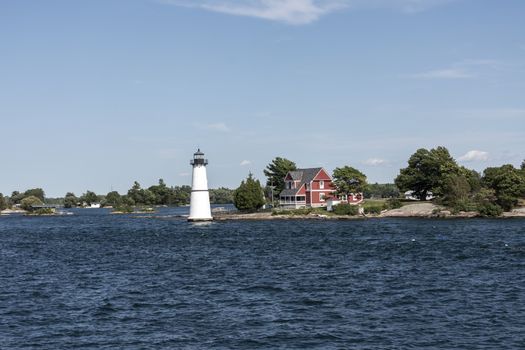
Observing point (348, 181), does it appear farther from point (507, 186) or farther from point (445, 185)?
point (507, 186)

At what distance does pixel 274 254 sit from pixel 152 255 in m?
12.0

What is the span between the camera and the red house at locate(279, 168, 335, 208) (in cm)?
12781

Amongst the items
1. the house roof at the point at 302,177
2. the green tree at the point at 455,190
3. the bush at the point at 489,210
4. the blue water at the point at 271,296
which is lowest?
the blue water at the point at 271,296

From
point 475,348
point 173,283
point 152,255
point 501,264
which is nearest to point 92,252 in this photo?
point 152,255

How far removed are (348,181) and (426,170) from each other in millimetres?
17671

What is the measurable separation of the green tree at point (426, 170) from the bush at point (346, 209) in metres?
17.7

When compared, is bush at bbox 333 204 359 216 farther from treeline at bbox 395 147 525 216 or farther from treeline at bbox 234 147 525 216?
treeline at bbox 395 147 525 216

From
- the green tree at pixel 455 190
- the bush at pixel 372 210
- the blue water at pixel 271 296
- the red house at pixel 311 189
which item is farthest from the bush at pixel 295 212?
the blue water at pixel 271 296

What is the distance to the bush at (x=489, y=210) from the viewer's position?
358 feet

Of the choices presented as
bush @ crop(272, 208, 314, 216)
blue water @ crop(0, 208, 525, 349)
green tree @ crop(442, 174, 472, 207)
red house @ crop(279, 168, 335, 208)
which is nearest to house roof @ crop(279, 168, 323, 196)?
red house @ crop(279, 168, 335, 208)

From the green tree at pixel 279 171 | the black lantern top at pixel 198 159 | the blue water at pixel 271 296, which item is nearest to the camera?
the blue water at pixel 271 296

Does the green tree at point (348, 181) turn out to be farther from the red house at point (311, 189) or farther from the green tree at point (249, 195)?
the green tree at point (249, 195)

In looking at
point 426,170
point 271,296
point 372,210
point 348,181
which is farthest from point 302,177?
point 271,296

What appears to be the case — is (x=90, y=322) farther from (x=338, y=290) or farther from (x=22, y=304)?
(x=338, y=290)
